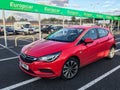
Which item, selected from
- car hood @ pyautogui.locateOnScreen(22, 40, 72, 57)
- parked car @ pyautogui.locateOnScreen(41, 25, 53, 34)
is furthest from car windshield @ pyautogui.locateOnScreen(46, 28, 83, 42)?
parked car @ pyautogui.locateOnScreen(41, 25, 53, 34)

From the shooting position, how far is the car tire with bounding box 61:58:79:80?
192 inches

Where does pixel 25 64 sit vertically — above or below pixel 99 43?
below

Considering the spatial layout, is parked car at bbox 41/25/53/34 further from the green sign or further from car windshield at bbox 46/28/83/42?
car windshield at bbox 46/28/83/42

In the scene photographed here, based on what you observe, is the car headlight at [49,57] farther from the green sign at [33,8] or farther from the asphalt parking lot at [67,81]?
the green sign at [33,8]

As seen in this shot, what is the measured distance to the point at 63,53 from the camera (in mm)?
4734

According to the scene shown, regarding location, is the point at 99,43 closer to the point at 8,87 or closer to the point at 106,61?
the point at 106,61

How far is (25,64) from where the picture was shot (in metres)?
4.75

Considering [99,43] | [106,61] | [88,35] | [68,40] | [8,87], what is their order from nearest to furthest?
[8,87] < [68,40] < [88,35] < [99,43] < [106,61]

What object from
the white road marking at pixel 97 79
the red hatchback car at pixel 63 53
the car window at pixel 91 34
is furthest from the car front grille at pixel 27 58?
the car window at pixel 91 34

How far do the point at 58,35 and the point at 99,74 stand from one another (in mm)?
1960

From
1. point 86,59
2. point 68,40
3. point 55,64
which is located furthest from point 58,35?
point 55,64

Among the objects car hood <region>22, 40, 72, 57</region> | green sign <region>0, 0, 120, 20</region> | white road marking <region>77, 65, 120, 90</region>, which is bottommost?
white road marking <region>77, 65, 120, 90</region>

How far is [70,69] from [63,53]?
63 cm

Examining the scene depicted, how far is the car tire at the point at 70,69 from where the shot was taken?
16.0 feet
